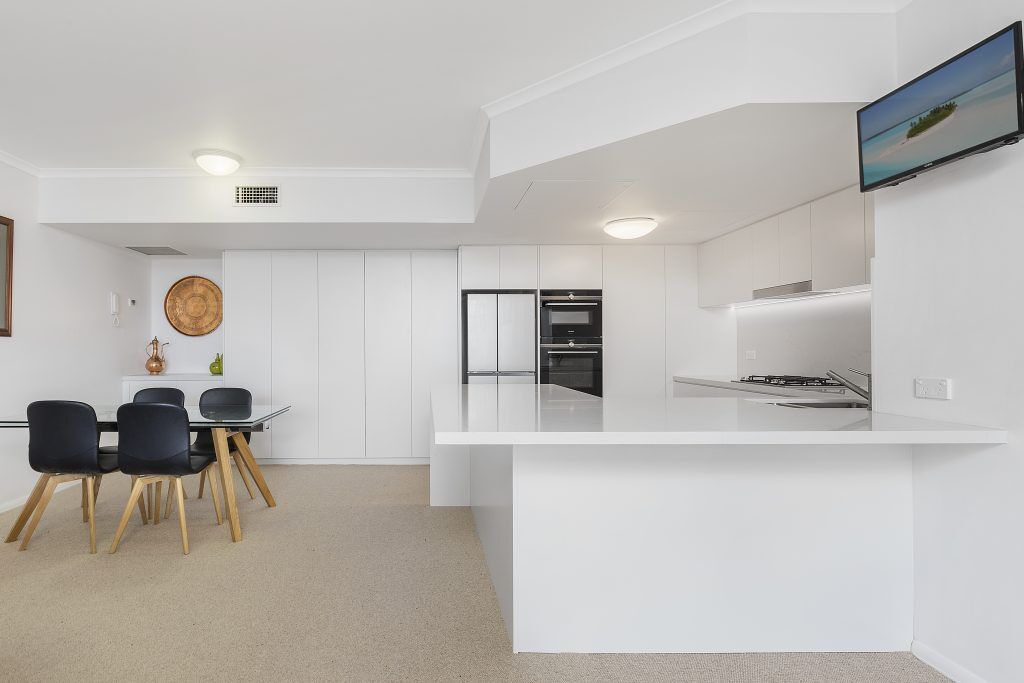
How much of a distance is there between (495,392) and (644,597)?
1.69m

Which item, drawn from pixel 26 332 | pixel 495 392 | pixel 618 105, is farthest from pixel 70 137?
pixel 618 105

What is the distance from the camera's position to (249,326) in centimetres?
565

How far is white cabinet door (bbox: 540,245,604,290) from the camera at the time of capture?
537cm

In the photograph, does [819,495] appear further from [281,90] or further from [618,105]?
[281,90]

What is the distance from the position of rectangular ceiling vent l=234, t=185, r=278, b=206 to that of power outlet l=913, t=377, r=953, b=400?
4.23m

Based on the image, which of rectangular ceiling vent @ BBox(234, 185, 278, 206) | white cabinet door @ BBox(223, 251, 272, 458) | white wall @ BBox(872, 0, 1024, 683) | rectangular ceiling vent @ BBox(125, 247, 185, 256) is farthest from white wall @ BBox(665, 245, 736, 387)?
rectangular ceiling vent @ BBox(125, 247, 185, 256)

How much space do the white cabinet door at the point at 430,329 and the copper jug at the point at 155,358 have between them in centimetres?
268

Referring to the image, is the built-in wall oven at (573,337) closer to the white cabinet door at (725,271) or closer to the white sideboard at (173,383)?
the white cabinet door at (725,271)

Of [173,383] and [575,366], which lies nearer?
[575,366]

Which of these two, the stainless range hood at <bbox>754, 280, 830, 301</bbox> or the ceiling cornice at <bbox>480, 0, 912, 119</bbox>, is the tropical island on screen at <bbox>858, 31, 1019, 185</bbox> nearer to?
the ceiling cornice at <bbox>480, 0, 912, 119</bbox>

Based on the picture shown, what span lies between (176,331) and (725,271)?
5.66m

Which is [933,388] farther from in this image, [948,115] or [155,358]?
[155,358]

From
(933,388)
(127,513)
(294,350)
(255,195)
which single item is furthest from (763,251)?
(127,513)

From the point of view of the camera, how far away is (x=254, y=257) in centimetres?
564
